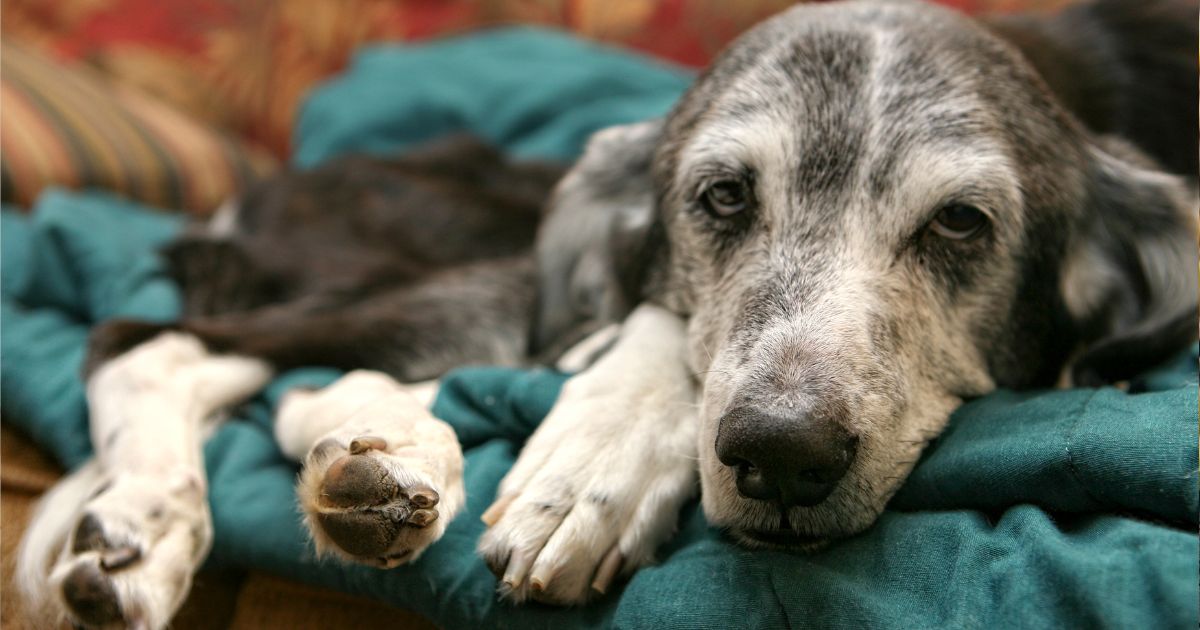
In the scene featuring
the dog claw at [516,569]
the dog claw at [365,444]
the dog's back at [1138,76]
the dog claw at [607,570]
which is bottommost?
the dog claw at [607,570]

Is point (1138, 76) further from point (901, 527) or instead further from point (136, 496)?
point (136, 496)

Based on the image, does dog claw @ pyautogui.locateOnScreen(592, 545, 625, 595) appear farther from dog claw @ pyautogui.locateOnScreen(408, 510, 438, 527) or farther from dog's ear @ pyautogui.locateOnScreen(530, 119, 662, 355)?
dog's ear @ pyautogui.locateOnScreen(530, 119, 662, 355)

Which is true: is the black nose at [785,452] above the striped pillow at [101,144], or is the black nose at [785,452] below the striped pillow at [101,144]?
above

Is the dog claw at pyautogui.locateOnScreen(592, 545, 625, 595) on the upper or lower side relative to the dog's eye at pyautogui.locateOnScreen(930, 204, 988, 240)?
lower

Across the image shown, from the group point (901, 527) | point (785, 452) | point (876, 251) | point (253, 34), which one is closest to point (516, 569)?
point (785, 452)

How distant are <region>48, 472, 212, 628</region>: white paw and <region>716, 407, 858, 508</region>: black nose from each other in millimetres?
846

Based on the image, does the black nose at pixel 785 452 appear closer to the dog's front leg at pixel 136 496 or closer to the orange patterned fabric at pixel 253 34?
the dog's front leg at pixel 136 496

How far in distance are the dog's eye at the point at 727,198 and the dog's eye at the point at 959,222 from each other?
31 centimetres

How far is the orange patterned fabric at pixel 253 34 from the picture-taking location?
3607mm

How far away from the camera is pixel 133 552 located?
1361 mm

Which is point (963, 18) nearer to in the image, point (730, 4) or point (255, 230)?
point (730, 4)

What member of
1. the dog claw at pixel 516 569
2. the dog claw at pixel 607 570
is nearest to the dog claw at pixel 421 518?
the dog claw at pixel 516 569

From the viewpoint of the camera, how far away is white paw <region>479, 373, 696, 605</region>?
119 centimetres

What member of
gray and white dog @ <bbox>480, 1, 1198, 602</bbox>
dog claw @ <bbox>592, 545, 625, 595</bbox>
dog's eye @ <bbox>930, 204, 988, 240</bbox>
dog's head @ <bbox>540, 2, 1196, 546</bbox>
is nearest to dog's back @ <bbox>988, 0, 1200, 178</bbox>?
gray and white dog @ <bbox>480, 1, 1198, 602</bbox>
